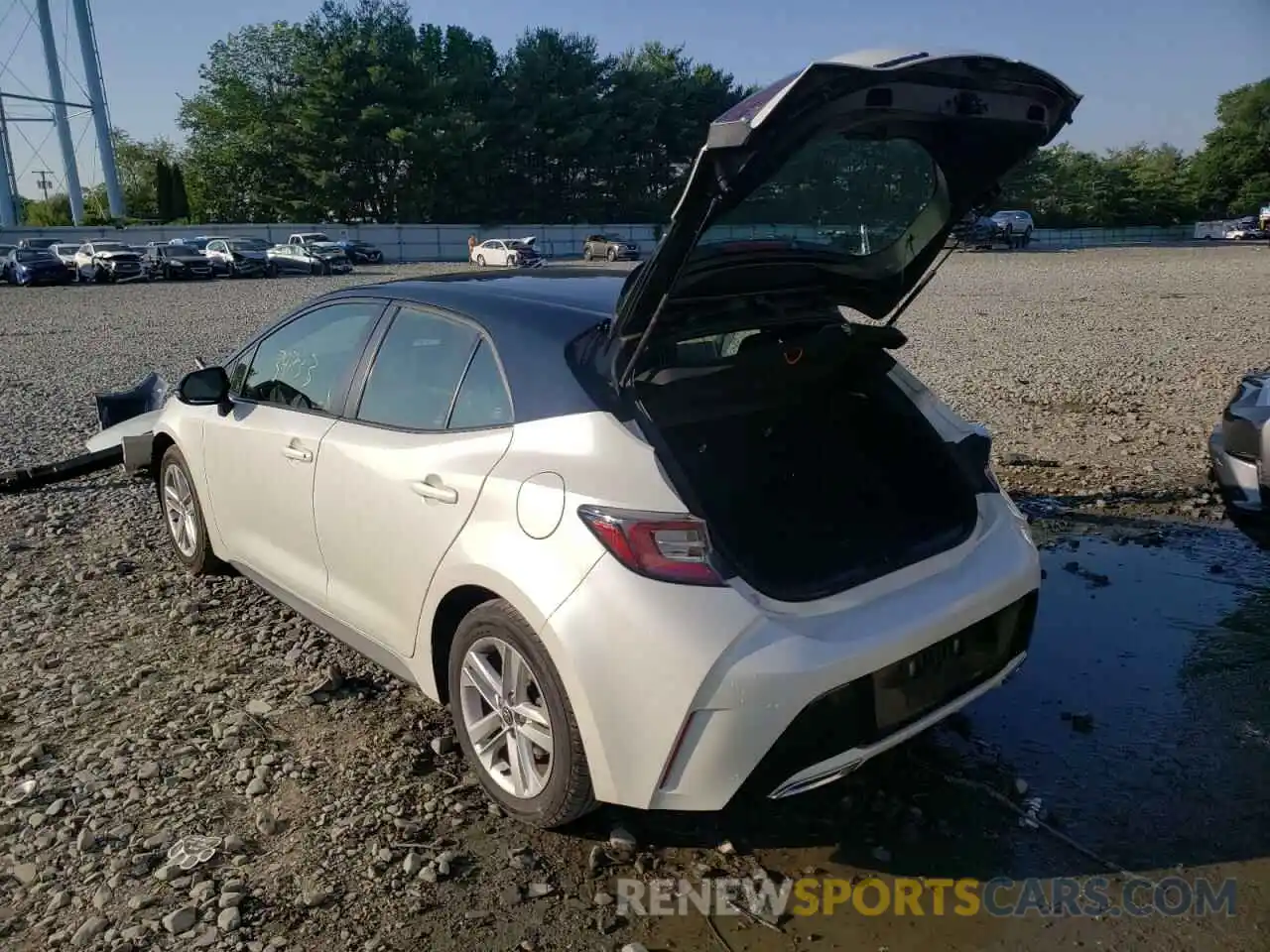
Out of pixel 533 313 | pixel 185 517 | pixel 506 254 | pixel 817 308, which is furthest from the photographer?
pixel 506 254

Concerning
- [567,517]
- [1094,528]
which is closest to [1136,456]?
[1094,528]

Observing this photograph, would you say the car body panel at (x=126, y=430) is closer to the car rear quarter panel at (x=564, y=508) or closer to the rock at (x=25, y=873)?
the rock at (x=25, y=873)

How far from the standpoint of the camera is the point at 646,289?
2818mm

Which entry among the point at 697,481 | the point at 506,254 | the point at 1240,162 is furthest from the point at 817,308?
the point at 1240,162

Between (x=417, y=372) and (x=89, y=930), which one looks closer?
(x=89, y=930)

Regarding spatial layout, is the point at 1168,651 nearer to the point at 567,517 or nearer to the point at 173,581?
the point at 567,517

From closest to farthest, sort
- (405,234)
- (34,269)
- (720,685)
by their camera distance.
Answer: (720,685) < (34,269) < (405,234)

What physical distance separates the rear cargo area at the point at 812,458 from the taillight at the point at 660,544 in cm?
31

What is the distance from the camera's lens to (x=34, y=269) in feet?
107

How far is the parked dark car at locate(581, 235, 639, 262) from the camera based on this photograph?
4900 centimetres

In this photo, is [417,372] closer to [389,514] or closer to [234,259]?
[389,514]

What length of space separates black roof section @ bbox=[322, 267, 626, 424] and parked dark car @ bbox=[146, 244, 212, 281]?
117 feet

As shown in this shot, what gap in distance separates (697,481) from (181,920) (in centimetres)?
206

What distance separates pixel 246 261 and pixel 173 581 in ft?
116
